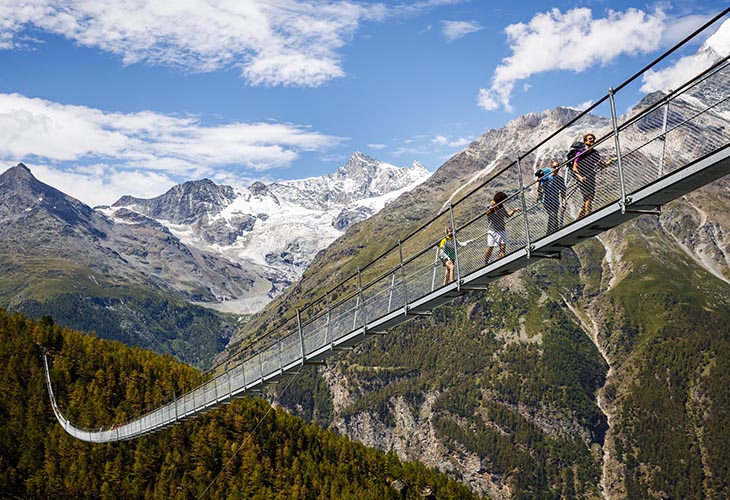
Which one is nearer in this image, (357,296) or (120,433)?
(357,296)

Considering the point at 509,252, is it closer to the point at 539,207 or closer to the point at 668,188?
the point at 539,207

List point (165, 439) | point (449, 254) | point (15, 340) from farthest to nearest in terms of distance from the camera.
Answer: point (15, 340)
point (165, 439)
point (449, 254)

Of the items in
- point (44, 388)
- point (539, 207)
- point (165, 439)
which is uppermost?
point (44, 388)

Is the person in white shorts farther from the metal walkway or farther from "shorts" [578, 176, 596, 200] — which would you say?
"shorts" [578, 176, 596, 200]

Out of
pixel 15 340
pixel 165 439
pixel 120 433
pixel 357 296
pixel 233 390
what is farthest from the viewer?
pixel 15 340

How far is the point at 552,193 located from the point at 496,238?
2.83 m

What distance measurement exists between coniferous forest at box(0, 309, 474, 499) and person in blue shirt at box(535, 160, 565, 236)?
107672 mm

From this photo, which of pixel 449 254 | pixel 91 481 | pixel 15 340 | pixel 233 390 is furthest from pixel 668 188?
pixel 15 340

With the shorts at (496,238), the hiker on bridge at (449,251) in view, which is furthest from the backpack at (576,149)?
the hiker on bridge at (449,251)

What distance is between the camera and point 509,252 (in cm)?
2206

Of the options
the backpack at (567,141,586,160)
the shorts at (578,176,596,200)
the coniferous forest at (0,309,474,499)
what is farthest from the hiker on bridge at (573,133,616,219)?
the coniferous forest at (0,309,474,499)

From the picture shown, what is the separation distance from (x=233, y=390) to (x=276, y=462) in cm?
11072

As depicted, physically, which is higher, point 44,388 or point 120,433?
→ point 44,388

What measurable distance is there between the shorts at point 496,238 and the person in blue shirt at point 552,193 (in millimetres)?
1975
